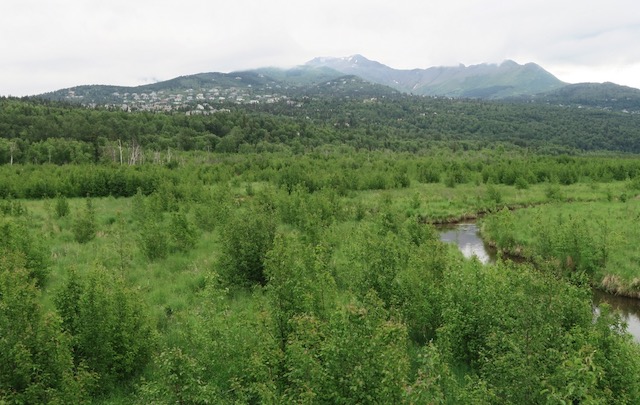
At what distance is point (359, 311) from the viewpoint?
8.81 meters

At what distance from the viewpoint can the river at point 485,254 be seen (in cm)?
1845

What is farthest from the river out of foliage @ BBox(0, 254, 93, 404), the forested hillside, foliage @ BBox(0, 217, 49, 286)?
the forested hillside

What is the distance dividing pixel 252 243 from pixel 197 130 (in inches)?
4697

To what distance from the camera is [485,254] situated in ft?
95.7

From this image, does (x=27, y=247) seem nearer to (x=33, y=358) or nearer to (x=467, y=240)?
(x=33, y=358)

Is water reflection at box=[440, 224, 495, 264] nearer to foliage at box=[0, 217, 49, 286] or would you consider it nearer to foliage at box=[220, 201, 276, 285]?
foliage at box=[220, 201, 276, 285]

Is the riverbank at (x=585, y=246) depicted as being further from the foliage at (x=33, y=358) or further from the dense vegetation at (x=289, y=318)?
the foliage at (x=33, y=358)

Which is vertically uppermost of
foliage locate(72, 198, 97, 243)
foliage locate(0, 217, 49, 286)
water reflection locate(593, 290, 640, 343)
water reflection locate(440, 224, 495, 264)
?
foliage locate(0, 217, 49, 286)

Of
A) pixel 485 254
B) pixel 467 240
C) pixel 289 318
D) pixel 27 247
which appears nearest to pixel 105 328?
pixel 289 318

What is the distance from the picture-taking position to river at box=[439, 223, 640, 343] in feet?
60.5

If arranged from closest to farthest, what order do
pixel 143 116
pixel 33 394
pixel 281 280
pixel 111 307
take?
pixel 33 394 → pixel 111 307 → pixel 281 280 → pixel 143 116

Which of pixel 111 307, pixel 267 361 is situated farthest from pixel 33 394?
pixel 267 361

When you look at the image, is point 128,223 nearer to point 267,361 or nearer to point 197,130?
point 267,361

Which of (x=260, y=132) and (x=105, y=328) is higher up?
(x=260, y=132)
